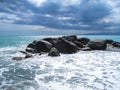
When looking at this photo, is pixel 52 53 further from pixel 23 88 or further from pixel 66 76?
pixel 23 88

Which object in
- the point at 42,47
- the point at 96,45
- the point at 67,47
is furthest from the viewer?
the point at 96,45

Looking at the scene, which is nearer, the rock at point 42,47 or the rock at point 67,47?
the rock at point 67,47

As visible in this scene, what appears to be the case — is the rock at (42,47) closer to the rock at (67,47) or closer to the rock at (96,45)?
the rock at (67,47)

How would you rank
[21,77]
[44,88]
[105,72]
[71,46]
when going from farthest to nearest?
[71,46] → [105,72] → [21,77] → [44,88]

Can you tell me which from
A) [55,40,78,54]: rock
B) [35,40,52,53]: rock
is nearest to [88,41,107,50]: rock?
[55,40,78,54]: rock

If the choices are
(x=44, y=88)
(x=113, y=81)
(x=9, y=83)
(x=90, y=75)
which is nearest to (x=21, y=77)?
(x=9, y=83)

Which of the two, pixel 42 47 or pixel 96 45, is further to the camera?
pixel 96 45

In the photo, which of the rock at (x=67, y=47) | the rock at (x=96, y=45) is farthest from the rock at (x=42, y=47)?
the rock at (x=96, y=45)

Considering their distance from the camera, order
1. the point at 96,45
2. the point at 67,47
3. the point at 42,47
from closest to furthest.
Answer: the point at 67,47 → the point at 42,47 → the point at 96,45

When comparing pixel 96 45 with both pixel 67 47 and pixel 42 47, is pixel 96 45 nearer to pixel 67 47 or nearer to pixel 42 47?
pixel 67 47

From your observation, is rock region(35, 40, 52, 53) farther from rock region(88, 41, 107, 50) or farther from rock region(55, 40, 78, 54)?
rock region(88, 41, 107, 50)

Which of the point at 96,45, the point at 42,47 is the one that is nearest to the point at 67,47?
the point at 42,47

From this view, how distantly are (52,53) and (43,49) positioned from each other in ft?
19.0

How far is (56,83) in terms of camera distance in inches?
437
